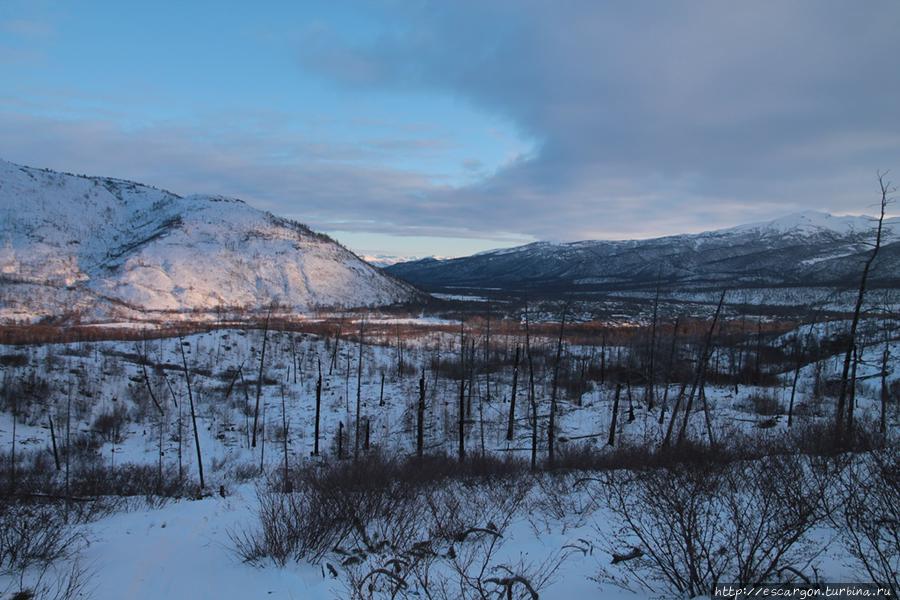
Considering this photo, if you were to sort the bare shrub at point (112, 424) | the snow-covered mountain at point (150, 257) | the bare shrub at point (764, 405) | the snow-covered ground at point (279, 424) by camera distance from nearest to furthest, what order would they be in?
1. the snow-covered ground at point (279, 424)
2. the bare shrub at point (112, 424)
3. the bare shrub at point (764, 405)
4. the snow-covered mountain at point (150, 257)

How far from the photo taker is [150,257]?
97.3 meters

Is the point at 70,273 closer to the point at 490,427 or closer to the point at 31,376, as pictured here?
the point at 31,376

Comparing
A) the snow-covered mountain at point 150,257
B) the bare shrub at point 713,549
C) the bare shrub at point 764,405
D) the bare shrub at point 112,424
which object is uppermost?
the snow-covered mountain at point 150,257

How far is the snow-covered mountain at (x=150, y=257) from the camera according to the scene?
83.2 m

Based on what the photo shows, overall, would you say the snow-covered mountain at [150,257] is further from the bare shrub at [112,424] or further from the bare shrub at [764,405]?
the bare shrub at [764,405]

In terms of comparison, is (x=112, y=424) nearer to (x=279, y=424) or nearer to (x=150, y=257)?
(x=279, y=424)

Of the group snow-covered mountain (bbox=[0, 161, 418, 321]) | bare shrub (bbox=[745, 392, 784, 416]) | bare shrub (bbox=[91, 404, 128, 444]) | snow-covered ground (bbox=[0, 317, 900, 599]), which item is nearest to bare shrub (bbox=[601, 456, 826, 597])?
snow-covered ground (bbox=[0, 317, 900, 599])

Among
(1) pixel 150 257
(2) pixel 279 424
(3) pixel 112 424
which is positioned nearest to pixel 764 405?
(2) pixel 279 424

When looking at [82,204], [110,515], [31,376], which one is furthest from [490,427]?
[82,204]

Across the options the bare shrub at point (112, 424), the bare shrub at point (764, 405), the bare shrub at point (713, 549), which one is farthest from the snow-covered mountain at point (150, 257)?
the bare shrub at point (713, 549)

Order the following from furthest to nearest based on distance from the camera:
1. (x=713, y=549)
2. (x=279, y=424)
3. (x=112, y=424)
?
(x=279, y=424), (x=112, y=424), (x=713, y=549)

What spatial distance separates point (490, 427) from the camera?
36062 mm

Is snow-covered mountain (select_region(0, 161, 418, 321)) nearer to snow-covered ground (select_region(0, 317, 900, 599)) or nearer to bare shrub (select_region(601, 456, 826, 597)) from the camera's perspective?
snow-covered ground (select_region(0, 317, 900, 599))

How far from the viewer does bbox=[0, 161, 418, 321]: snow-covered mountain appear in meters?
83.2
